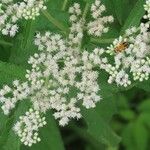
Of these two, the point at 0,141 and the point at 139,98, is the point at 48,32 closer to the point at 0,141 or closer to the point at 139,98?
the point at 0,141

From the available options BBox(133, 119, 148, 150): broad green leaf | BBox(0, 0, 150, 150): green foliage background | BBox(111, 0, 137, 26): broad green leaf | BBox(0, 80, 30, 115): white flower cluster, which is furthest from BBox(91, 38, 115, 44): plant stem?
BBox(133, 119, 148, 150): broad green leaf

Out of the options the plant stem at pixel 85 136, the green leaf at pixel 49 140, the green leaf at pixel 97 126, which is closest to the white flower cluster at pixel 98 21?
the green leaf at pixel 97 126

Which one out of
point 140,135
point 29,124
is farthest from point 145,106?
point 29,124

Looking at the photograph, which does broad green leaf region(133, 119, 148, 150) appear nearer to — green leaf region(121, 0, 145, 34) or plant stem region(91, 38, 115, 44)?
plant stem region(91, 38, 115, 44)

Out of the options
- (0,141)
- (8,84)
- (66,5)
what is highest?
(66,5)

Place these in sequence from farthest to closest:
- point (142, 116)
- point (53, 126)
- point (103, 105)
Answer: point (142, 116) → point (103, 105) → point (53, 126)

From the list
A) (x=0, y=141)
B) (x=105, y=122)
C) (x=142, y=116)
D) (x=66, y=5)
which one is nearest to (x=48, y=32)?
(x=66, y=5)
